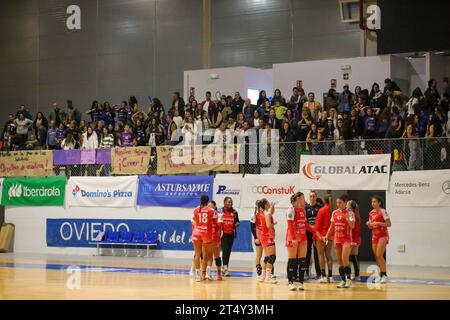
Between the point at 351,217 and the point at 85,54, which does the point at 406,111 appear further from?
the point at 85,54

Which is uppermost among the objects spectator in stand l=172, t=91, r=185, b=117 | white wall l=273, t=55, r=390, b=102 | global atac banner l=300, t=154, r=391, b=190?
white wall l=273, t=55, r=390, b=102

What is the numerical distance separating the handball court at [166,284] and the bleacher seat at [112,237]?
3.56 metres

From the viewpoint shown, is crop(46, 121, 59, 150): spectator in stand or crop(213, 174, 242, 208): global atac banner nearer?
crop(213, 174, 242, 208): global atac banner

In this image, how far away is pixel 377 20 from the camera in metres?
33.0

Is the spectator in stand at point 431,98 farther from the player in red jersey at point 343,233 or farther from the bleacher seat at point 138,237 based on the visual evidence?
the bleacher seat at point 138,237

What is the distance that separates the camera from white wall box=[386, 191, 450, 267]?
2509 centimetres

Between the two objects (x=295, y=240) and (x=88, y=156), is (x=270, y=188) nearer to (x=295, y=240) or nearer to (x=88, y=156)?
(x=88, y=156)

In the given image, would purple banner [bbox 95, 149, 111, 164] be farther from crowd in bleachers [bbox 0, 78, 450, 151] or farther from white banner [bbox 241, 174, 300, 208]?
white banner [bbox 241, 174, 300, 208]

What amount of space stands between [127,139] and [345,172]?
8944 millimetres

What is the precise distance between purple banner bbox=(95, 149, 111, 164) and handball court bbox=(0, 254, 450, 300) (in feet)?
17.0

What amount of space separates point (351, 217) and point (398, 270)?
5.31 m

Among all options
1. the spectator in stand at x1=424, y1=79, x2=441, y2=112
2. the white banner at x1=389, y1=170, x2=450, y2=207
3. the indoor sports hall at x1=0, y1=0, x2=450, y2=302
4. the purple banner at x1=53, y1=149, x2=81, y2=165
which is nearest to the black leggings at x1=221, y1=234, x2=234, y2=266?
the indoor sports hall at x1=0, y1=0, x2=450, y2=302

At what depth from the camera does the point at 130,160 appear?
30.7 meters
